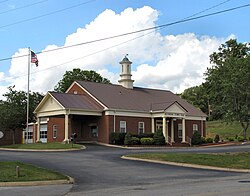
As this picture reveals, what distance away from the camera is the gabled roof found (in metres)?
48.2

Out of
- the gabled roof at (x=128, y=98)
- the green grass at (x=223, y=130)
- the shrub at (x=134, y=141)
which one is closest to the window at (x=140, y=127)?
the gabled roof at (x=128, y=98)

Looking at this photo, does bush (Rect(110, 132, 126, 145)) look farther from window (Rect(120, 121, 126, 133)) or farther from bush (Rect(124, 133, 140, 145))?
window (Rect(120, 121, 126, 133))

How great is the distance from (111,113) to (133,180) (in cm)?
2823

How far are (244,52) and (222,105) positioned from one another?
24020 mm

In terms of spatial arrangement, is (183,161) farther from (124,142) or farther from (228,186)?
(124,142)

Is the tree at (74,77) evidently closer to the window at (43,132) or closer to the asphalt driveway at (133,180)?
the window at (43,132)

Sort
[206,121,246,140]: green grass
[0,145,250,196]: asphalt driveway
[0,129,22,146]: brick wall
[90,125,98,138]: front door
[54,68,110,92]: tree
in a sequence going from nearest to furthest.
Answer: [0,145,250,196]: asphalt driveway
[90,125,98,138]: front door
[0,129,22,146]: brick wall
[206,121,246,140]: green grass
[54,68,110,92]: tree

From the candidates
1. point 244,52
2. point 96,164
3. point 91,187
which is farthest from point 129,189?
point 244,52

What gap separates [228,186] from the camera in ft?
49.2

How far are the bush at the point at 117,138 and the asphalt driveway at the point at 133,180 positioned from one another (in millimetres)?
17585

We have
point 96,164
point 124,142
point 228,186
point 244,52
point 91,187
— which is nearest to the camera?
point 228,186

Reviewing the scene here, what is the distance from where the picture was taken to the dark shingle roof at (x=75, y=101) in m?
44.1

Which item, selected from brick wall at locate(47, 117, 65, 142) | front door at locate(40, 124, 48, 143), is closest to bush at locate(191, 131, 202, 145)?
brick wall at locate(47, 117, 65, 142)

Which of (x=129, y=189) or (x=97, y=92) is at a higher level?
(x=97, y=92)
